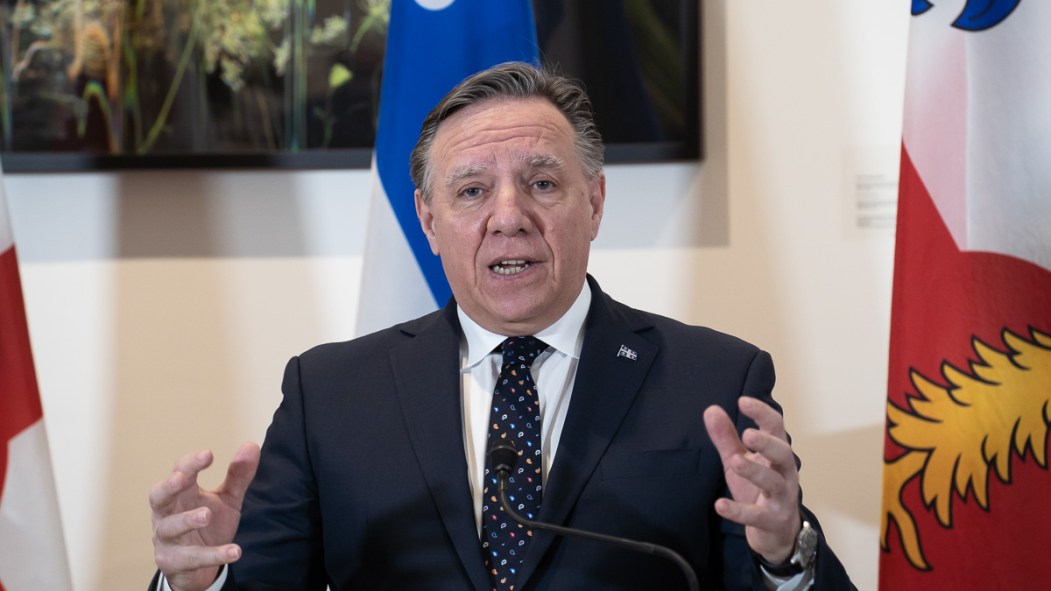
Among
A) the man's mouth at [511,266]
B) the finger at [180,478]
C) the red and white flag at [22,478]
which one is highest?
the man's mouth at [511,266]

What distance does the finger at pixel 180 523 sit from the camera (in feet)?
4.85

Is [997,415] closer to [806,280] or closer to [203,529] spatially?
[806,280]

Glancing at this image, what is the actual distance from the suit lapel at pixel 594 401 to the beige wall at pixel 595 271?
83 cm

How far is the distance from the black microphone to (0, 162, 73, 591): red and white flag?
1.23 metres

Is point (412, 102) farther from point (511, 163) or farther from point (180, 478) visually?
point (180, 478)

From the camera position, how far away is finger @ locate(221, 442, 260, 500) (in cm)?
163

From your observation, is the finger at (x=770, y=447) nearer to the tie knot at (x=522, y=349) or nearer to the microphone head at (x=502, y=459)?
the microphone head at (x=502, y=459)

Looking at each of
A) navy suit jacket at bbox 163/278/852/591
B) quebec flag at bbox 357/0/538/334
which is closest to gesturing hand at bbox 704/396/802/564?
navy suit jacket at bbox 163/278/852/591

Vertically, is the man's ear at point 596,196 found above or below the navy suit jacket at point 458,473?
above

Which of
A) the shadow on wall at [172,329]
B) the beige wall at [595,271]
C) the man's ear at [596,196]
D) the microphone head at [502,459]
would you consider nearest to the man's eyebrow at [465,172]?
the man's ear at [596,196]

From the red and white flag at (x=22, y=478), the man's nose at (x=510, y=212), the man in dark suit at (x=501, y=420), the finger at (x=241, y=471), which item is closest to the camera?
the finger at (x=241, y=471)

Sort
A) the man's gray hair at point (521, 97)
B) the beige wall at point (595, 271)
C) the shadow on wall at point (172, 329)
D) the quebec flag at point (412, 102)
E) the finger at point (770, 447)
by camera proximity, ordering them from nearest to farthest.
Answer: the finger at point (770, 447) < the man's gray hair at point (521, 97) < the quebec flag at point (412, 102) < the beige wall at point (595, 271) < the shadow on wall at point (172, 329)

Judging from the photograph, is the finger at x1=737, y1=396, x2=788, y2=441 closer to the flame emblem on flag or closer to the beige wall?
the flame emblem on flag

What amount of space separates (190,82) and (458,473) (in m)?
1.46
